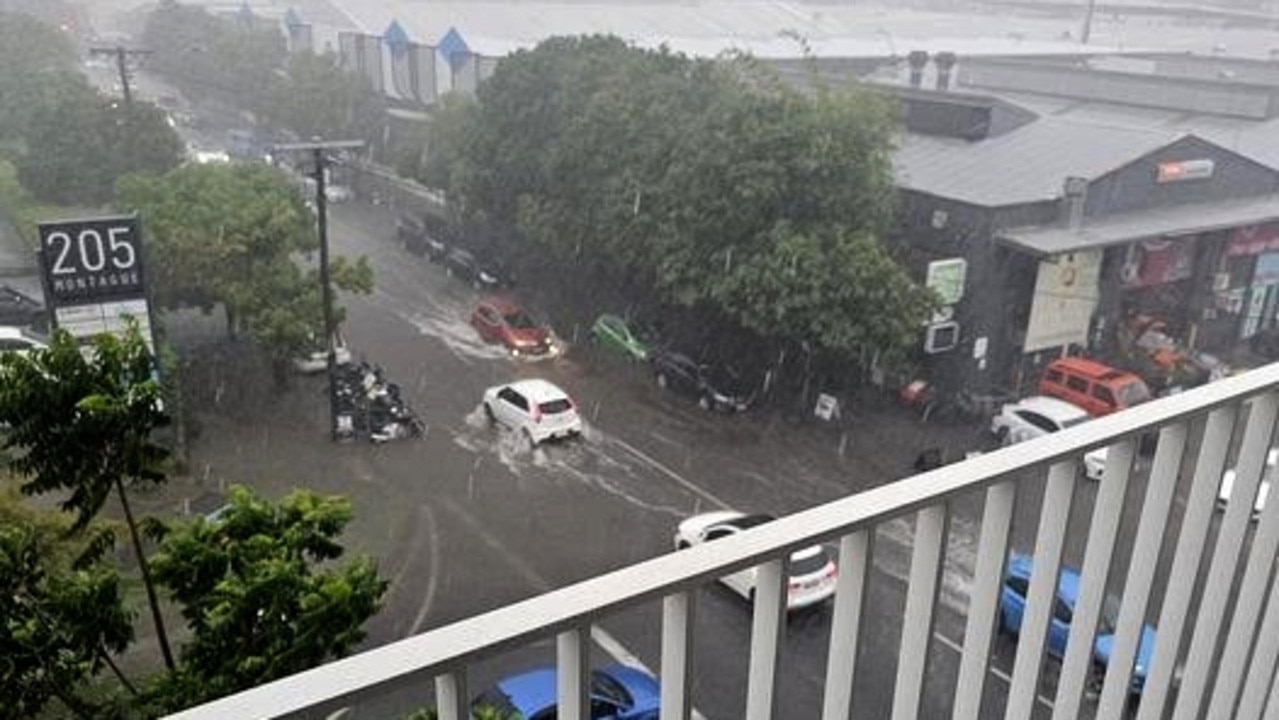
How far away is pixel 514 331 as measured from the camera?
14273 millimetres

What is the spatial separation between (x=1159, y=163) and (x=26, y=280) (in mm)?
15940

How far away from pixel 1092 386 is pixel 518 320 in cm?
726

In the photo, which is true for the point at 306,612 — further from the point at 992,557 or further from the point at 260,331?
the point at 260,331

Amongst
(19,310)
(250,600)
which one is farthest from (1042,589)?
(19,310)

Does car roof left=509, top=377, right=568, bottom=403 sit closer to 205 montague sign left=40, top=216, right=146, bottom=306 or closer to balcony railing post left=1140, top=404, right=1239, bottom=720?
205 montague sign left=40, top=216, right=146, bottom=306

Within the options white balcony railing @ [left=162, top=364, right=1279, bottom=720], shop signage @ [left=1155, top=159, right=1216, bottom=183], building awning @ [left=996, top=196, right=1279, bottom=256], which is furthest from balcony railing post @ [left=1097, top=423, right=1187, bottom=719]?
shop signage @ [left=1155, top=159, right=1216, bottom=183]

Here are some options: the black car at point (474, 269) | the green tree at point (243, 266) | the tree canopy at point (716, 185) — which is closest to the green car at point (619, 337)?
the tree canopy at point (716, 185)

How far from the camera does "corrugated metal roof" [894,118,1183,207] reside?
12898 millimetres

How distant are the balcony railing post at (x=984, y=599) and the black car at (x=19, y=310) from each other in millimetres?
15698

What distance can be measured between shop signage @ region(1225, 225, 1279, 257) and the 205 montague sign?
43.4ft

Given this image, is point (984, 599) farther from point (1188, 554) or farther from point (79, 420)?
point (79, 420)

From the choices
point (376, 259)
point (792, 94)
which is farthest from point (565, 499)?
point (376, 259)

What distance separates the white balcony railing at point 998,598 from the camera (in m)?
0.76

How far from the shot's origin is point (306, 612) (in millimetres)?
3643
